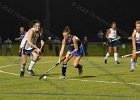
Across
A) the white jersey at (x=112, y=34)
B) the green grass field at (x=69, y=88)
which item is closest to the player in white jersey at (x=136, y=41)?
the green grass field at (x=69, y=88)

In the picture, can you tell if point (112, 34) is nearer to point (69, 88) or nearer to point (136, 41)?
point (136, 41)

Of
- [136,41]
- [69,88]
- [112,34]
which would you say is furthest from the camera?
[112,34]

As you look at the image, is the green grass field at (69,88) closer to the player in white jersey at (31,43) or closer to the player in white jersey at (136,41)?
the player in white jersey at (31,43)

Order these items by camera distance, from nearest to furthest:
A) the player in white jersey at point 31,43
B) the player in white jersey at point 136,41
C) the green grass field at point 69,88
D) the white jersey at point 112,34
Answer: the green grass field at point 69,88, the player in white jersey at point 31,43, the player in white jersey at point 136,41, the white jersey at point 112,34

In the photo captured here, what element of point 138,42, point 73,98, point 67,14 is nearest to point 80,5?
point 67,14

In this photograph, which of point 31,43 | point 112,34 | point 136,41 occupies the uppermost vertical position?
point 112,34

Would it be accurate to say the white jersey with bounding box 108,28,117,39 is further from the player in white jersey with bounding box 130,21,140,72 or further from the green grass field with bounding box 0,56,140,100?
the green grass field with bounding box 0,56,140,100

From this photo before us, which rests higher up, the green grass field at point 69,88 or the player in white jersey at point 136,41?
the player in white jersey at point 136,41

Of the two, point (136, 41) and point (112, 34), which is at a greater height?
point (112, 34)

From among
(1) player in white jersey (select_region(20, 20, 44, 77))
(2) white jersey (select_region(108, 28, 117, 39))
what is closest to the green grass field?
(1) player in white jersey (select_region(20, 20, 44, 77))


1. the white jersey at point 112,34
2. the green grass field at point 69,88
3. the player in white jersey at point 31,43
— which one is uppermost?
the white jersey at point 112,34

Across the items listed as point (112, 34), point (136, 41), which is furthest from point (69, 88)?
point (112, 34)

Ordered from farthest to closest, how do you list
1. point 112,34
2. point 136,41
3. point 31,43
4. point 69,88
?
point 112,34, point 136,41, point 31,43, point 69,88

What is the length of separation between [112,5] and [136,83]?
36230 mm
